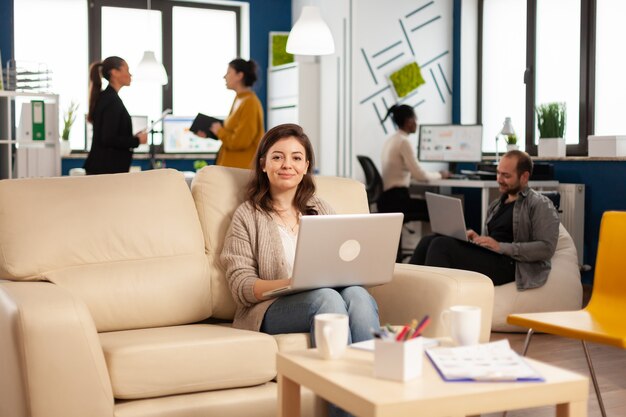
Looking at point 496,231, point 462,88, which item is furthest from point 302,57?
point 496,231

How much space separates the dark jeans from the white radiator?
72.3 inches

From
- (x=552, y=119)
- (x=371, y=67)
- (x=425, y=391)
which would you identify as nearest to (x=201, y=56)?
(x=371, y=67)

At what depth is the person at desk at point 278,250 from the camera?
263cm

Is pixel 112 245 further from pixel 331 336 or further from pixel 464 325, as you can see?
pixel 464 325

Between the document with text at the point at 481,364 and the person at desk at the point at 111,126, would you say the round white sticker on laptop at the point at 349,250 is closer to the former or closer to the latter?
the document with text at the point at 481,364

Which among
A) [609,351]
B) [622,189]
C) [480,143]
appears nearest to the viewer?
[609,351]

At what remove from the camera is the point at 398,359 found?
1.82 metres

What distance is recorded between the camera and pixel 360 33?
7543mm

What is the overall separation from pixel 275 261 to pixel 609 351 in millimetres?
2046

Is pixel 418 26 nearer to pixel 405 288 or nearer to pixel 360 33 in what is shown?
pixel 360 33

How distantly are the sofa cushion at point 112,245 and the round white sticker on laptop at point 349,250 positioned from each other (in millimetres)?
574

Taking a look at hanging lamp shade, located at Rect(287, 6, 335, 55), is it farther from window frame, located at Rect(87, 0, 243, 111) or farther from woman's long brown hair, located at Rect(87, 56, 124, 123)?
window frame, located at Rect(87, 0, 243, 111)

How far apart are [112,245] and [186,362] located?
579mm

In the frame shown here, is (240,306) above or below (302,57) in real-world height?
below
